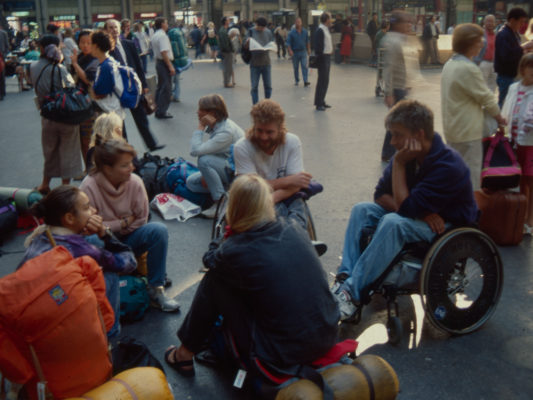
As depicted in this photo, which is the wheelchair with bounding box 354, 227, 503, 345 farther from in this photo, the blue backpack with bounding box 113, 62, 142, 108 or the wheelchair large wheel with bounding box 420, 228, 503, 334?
the blue backpack with bounding box 113, 62, 142, 108

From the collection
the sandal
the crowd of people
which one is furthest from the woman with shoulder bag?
the sandal

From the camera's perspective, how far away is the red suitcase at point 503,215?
15.8ft

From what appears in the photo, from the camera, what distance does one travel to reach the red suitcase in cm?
482

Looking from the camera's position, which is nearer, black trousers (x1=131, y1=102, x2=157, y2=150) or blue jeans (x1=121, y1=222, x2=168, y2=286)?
blue jeans (x1=121, y1=222, x2=168, y2=286)

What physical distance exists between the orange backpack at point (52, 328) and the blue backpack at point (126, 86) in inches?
166

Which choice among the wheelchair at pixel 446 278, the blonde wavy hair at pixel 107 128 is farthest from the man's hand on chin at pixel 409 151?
the blonde wavy hair at pixel 107 128

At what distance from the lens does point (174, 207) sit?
5.99 meters

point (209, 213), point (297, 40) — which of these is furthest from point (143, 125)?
point (297, 40)

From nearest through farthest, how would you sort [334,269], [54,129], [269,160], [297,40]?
[269,160] < [334,269] < [54,129] < [297,40]

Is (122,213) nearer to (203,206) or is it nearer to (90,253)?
(90,253)

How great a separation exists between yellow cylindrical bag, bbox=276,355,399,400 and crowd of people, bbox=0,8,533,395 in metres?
0.17

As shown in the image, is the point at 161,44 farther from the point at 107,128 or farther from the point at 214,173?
the point at 107,128

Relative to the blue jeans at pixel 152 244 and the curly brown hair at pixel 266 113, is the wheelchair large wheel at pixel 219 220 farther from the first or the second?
the curly brown hair at pixel 266 113

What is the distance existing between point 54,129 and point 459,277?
15.7 ft
